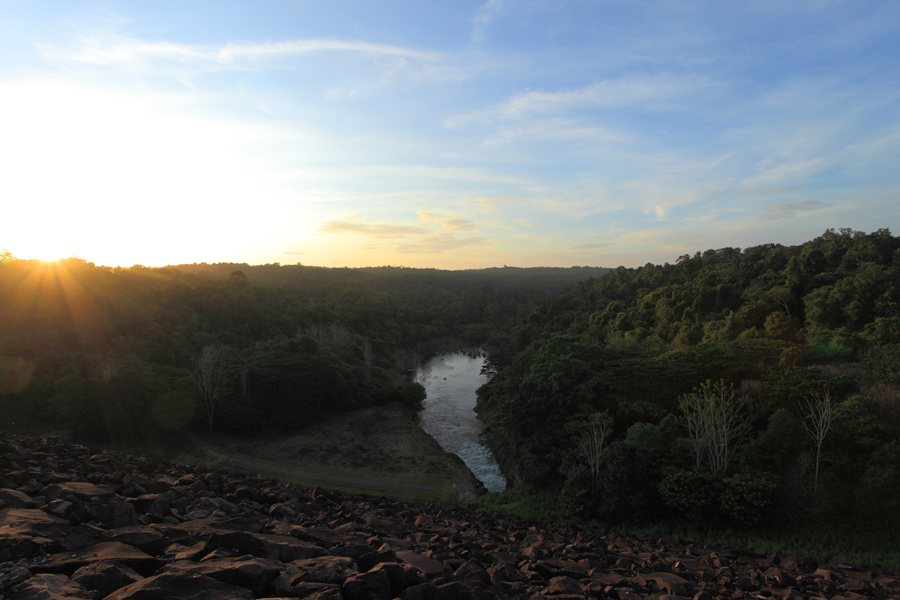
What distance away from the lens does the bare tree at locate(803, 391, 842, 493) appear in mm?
16047

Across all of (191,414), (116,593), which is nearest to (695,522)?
(116,593)

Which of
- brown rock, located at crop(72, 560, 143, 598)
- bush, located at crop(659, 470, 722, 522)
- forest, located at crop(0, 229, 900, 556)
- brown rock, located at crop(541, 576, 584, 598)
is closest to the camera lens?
brown rock, located at crop(72, 560, 143, 598)

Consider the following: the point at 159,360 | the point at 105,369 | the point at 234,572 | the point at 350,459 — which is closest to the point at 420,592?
the point at 234,572

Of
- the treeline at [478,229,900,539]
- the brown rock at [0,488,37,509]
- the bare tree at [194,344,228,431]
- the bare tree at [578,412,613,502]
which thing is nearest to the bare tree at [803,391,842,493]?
the treeline at [478,229,900,539]

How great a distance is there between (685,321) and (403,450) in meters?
29.6

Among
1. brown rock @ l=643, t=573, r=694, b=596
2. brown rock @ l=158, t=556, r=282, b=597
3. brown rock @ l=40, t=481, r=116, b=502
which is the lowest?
brown rock @ l=643, t=573, r=694, b=596

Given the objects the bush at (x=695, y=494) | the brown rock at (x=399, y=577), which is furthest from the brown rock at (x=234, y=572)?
the bush at (x=695, y=494)

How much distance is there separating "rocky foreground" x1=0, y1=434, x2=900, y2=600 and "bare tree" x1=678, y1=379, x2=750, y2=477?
18.5 ft

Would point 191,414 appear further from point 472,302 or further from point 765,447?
point 472,302

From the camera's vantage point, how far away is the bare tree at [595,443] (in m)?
18.7

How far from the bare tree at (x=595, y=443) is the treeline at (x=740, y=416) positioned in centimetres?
7

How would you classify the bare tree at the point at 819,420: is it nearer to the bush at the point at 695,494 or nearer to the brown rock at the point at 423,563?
the bush at the point at 695,494

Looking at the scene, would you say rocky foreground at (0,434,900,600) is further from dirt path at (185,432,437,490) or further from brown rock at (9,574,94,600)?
dirt path at (185,432,437,490)

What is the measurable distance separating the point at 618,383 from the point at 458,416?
21.3 meters
